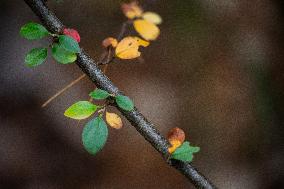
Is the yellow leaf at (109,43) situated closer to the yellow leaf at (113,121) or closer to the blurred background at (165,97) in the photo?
the blurred background at (165,97)

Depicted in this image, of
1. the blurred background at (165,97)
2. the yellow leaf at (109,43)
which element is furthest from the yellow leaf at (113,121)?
the blurred background at (165,97)

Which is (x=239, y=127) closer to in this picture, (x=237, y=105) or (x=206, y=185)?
(x=237, y=105)

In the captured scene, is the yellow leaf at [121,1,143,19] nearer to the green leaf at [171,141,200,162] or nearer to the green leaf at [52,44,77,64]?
the green leaf at [52,44,77,64]

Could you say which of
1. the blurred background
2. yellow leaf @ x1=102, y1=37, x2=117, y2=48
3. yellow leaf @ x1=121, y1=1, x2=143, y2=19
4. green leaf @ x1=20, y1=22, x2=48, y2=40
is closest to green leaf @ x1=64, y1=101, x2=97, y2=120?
green leaf @ x1=20, y1=22, x2=48, y2=40

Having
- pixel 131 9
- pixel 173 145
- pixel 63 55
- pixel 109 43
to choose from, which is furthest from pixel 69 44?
pixel 131 9

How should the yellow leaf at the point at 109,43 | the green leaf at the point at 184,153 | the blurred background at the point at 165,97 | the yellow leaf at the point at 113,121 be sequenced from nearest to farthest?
the green leaf at the point at 184,153 → the yellow leaf at the point at 113,121 → the yellow leaf at the point at 109,43 → the blurred background at the point at 165,97

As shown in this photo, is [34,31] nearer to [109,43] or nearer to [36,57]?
[36,57]

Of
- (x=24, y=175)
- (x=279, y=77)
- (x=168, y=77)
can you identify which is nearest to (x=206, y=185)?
(x=168, y=77)
